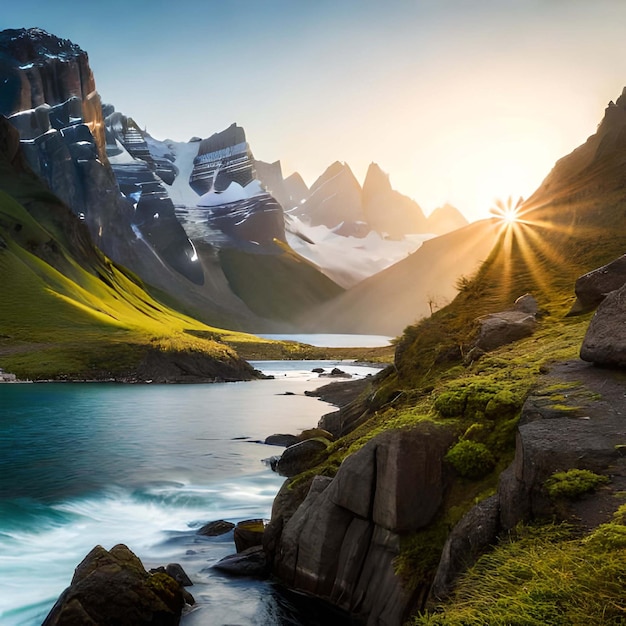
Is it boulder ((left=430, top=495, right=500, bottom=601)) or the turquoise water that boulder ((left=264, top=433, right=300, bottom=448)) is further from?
boulder ((left=430, top=495, right=500, bottom=601))

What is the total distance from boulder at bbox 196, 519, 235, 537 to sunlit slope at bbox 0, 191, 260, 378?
235ft

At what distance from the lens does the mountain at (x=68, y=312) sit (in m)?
93.6

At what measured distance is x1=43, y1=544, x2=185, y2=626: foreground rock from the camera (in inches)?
510

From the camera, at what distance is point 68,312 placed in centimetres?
11700

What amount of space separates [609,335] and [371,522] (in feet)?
26.4

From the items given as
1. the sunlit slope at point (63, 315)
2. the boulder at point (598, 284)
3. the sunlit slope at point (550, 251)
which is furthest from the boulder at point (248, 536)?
the sunlit slope at point (63, 315)

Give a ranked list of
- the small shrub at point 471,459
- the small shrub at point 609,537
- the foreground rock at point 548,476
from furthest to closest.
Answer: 1. the small shrub at point 471,459
2. the foreground rock at point 548,476
3. the small shrub at point 609,537

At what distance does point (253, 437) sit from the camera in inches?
1907

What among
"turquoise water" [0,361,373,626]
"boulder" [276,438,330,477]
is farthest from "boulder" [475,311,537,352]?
"turquoise water" [0,361,373,626]

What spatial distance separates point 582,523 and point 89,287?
157314 mm

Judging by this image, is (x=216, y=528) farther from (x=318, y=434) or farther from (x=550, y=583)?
(x=550, y=583)

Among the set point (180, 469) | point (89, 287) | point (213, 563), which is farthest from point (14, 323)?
point (213, 563)

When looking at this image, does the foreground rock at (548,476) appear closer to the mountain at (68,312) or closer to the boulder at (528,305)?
the boulder at (528,305)

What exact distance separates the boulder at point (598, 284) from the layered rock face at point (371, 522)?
35.8ft
